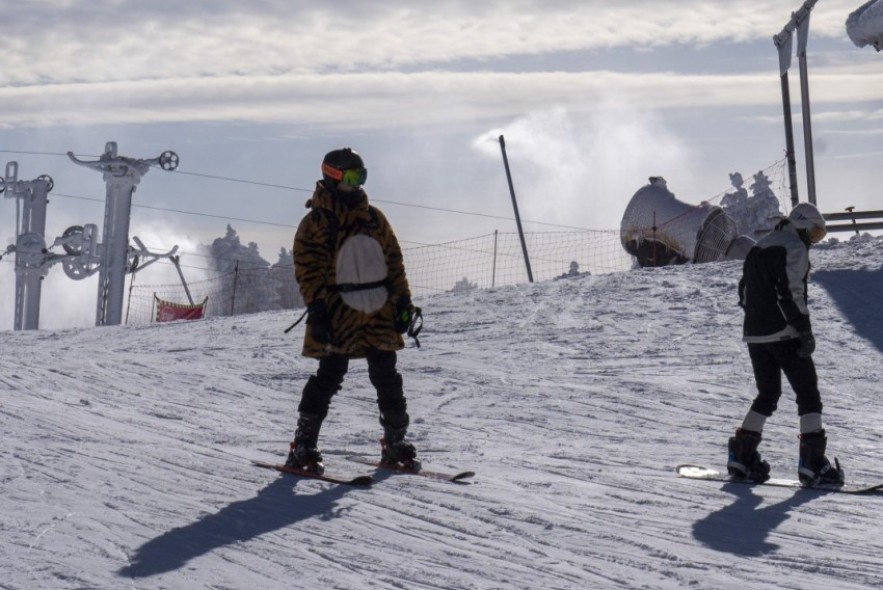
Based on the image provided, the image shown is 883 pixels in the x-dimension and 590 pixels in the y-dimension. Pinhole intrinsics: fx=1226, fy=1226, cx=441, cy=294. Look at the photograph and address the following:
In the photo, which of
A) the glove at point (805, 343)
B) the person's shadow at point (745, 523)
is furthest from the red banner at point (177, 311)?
the person's shadow at point (745, 523)

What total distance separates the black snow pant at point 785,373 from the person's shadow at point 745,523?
523 millimetres

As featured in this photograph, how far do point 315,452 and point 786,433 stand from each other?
149 inches

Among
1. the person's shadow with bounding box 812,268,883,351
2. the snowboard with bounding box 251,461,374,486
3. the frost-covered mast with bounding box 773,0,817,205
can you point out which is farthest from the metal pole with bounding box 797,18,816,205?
the snowboard with bounding box 251,461,374,486

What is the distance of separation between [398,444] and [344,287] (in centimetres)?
92

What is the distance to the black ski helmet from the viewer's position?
20.3 feet

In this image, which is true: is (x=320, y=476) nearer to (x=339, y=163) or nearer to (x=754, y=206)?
(x=339, y=163)

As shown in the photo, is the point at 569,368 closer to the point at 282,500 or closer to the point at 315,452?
the point at 315,452

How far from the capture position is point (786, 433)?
8555 mm

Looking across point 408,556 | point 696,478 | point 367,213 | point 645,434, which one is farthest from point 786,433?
point 408,556

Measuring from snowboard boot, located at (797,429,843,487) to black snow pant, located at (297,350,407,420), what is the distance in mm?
2157

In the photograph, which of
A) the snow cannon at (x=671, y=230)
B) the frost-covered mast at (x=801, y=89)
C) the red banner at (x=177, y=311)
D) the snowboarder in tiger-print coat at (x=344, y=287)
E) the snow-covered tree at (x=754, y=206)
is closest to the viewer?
the snowboarder in tiger-print coat at (x=344, y=287)

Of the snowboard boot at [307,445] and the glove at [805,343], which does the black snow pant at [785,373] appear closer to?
the glove at [805,343]

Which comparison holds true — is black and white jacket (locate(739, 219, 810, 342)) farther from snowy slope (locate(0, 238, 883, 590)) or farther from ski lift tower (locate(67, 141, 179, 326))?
ski lift tower (locate(67, 141, 179, 326))

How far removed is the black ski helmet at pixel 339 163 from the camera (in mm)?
6184
